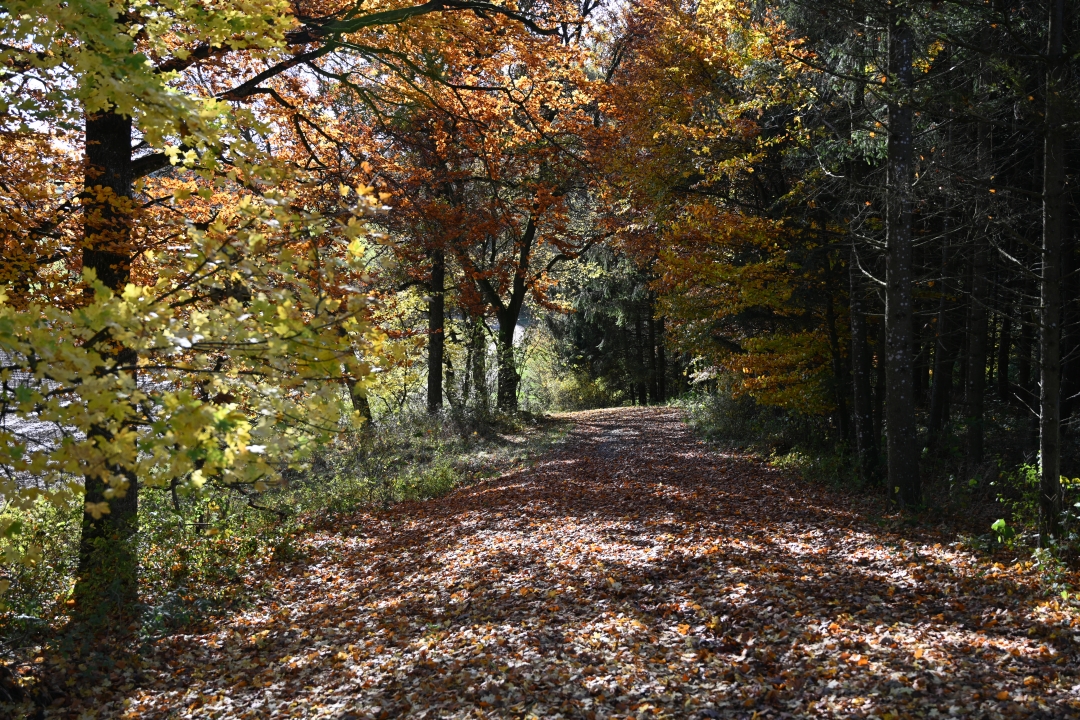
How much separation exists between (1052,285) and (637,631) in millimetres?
4934

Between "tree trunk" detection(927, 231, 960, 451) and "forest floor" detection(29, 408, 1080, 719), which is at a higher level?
"tree trunk" detection(927, 231, 960, 451)

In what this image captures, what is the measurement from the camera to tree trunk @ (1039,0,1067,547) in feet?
20.3

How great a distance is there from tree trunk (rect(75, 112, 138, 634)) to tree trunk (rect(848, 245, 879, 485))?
364 inches

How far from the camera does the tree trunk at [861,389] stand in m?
10.2

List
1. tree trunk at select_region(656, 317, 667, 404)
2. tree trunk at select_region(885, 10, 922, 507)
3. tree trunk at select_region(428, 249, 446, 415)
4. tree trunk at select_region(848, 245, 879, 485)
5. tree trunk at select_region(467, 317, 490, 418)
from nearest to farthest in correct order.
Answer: tree trunk at select_region(885, 10, 922, 507) → tree trunk at select_region(848, 245, 879, 485) → tree trunk at select_region(428, 249, 446, 415) → tree trunk at select_region(467, 317, 490, 418) → tree trunk at select_region(656, 317, 667, 404)

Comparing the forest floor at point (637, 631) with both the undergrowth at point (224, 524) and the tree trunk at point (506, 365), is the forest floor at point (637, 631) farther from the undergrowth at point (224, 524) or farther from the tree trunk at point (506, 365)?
the tree trunk at point (506, 365)

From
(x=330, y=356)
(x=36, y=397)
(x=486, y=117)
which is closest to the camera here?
(x=36, y=397)

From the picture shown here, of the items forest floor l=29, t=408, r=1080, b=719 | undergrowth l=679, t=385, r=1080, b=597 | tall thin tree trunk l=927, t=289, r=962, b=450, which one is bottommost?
forest floor l=29, t=408, r=1080, b=719

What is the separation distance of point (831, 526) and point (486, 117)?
771 cm

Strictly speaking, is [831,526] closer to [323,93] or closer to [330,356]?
[330,356]

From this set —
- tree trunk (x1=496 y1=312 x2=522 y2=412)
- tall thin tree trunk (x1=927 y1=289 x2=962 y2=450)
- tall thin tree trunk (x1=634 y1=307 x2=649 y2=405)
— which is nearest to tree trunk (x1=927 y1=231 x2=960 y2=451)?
tall thin tree trunk (x1=927 y1=289 x2=962 y2=450)

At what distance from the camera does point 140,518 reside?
8234mm

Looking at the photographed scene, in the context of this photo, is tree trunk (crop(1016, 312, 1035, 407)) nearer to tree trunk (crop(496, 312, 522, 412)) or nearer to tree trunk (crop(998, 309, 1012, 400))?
tree trunk (crop(998, 309, 1012, 400))

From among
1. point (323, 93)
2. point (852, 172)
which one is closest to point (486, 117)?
point (323, 93)
